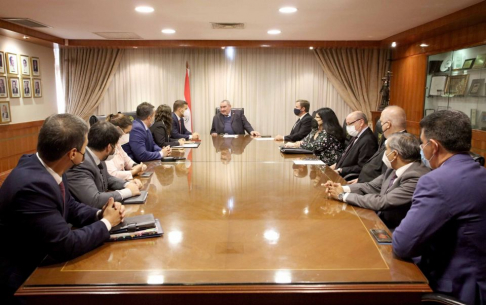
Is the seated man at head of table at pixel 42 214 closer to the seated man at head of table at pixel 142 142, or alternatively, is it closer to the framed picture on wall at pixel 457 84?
the seated man at head of table at pixel 142 142

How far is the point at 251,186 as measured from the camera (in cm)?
265

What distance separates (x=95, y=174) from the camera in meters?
2.20

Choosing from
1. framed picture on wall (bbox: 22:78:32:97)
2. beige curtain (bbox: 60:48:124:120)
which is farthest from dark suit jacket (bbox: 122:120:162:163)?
beige curtain (bbox: 60:48:124:120)

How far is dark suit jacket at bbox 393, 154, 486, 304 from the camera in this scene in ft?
4.77

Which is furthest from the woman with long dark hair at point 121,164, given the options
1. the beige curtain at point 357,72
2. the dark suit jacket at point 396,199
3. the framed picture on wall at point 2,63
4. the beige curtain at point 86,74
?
the beige curtain at point 357,72

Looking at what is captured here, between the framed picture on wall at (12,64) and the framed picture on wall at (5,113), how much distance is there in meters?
0.51

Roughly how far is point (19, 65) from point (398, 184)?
6043mm

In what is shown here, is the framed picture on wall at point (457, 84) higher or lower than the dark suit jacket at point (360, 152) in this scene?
higher

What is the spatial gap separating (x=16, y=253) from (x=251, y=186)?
148cm

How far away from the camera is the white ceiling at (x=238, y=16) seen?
4016 mm

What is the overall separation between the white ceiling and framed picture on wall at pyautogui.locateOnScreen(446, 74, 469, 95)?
86 centimetres

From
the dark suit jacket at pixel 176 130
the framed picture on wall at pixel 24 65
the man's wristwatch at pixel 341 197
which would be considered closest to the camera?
the man's wristwatch at pixel 341 197

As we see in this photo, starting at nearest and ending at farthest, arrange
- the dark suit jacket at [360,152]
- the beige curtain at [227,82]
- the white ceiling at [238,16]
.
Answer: the dark suit jacket at [360,152] < the white ceiling at [238,16] < the beige curtain at [227,82]

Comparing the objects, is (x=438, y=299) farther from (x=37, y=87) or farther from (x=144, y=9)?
(x=37, y=87)
